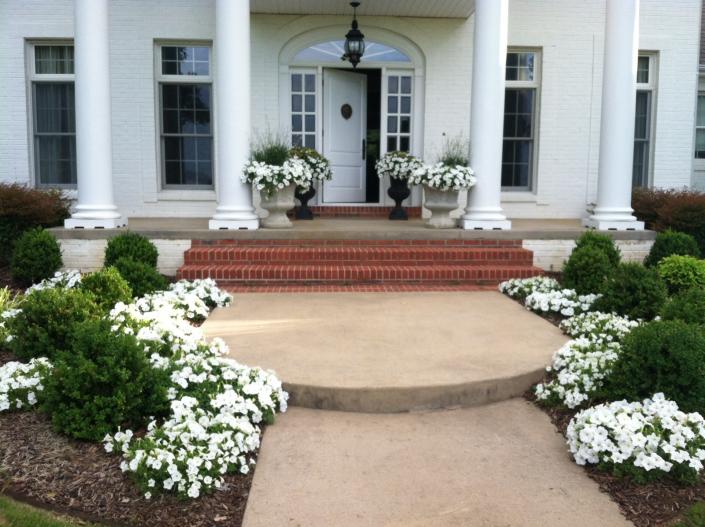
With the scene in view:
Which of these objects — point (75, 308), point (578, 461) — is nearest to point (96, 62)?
point (75, 308)

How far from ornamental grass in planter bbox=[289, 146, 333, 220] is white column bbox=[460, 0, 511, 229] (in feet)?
8.96

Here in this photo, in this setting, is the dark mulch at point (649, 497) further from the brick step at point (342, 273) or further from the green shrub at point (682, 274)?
the brick step at point (342, 273)

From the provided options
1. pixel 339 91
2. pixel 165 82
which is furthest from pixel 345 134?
pixel 165 82

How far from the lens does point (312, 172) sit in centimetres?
1054

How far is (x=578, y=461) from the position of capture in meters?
3.72

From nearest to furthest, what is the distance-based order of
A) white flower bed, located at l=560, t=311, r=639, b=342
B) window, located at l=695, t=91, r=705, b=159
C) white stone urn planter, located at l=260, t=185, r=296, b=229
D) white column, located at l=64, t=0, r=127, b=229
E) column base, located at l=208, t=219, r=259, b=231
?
white flower bed, located at l=560, t=311, r=639, b=342, white column, located at l=64, t=0, r=127, b=229, column base, located at l=208, t=219, r=259, b=231, white stone urn planter, located at l=260, t=185, r=296, b=229, window, located at l=695, t=91, r=705, b=159

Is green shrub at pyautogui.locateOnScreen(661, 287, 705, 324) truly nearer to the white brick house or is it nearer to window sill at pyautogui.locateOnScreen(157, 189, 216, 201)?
the white brick house

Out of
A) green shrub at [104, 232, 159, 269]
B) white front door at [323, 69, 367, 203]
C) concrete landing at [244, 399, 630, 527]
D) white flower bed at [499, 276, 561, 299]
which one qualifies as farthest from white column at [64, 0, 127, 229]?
concrete landing at [244, 399, 630, 527]

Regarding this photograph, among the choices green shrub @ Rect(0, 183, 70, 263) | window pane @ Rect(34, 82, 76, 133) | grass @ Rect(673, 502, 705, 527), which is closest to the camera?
grass @ Rect(673, 502, 705, 527)

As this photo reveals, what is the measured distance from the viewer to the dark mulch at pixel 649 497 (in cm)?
324

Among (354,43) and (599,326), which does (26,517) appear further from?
(354,43)

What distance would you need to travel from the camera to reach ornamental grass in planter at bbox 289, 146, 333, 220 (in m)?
10.8

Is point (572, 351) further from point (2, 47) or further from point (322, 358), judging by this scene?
point (2, 47)

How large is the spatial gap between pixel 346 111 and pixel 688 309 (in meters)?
8.26
